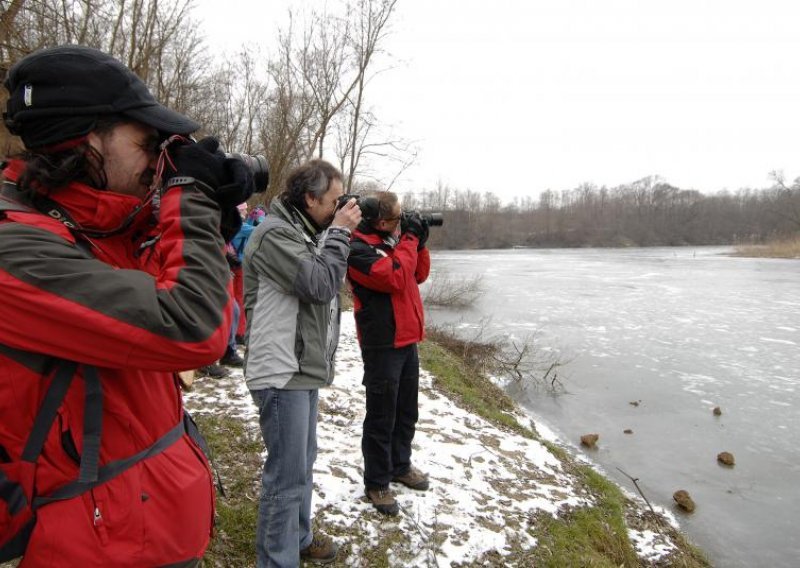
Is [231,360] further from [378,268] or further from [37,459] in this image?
[37,459]

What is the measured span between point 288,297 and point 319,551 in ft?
4.72

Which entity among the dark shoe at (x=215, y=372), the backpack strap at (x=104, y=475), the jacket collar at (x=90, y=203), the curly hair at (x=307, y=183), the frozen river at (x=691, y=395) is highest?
the curly hair at (x=307, y=183)

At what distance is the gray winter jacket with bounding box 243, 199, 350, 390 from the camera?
2031 mm

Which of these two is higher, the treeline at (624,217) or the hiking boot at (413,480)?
the treeline at (624,217)

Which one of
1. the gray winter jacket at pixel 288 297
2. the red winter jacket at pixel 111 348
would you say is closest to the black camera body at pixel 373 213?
the gray winter jacket at pixel 288 297

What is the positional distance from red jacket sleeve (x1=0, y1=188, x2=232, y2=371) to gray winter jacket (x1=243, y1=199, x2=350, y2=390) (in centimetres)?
94

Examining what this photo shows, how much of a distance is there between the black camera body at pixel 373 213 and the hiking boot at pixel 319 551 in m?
1.78

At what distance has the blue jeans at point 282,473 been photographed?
80.6 inches

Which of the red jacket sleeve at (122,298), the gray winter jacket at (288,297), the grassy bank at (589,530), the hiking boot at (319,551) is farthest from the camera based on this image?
the grassy bank at (589,530)

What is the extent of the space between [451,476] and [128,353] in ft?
10.7

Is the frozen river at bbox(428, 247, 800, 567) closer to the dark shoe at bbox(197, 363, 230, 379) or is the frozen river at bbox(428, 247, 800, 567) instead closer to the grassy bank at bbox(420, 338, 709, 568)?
the grassy bank at bbox(420, 338, 709, 568)

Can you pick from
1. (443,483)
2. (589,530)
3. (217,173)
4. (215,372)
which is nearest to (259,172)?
(217,173)

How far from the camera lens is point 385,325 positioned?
9.60ft

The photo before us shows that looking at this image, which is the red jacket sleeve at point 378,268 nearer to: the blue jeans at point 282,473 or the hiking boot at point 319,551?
the blue jeans at point 282,473
